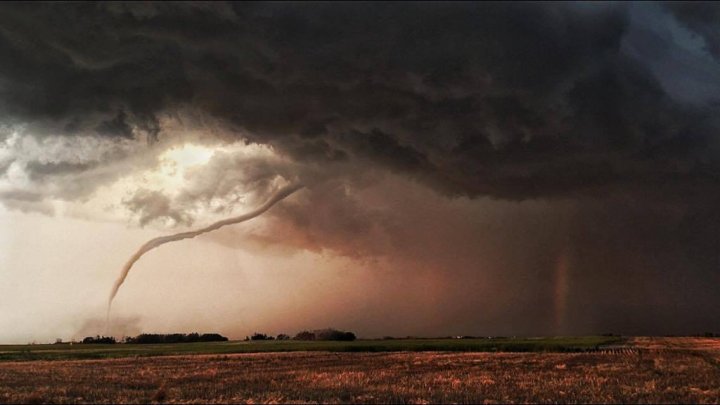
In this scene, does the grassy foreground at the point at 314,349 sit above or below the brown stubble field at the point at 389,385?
below

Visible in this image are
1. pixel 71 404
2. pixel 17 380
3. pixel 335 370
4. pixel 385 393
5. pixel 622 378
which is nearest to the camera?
pixel 71 404

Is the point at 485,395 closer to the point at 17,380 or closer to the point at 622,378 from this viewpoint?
the point at 622,378

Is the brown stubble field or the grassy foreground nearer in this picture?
the brown stubble field

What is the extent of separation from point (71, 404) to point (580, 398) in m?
24.3

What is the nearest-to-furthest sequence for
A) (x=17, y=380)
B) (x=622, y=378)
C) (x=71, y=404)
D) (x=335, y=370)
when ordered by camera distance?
(x=71, y=404)
(x=622, y=378)
(x=17, y=380)
(x=335, y=370)

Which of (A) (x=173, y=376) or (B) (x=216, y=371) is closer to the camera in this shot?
(A) (x=173, y=376)

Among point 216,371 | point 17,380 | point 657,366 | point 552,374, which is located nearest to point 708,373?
point 657,366

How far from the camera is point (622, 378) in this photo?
40.3m

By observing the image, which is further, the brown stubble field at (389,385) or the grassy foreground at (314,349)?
the grassy foreground at (314,349)

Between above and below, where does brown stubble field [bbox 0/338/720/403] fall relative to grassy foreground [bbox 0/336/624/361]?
above

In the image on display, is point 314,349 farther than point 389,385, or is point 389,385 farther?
point 314,349

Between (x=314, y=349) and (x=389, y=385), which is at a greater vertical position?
(x=389, y=385)

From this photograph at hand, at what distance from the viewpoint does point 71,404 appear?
97.8ft

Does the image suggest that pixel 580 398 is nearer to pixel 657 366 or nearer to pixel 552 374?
pixel 552 374
